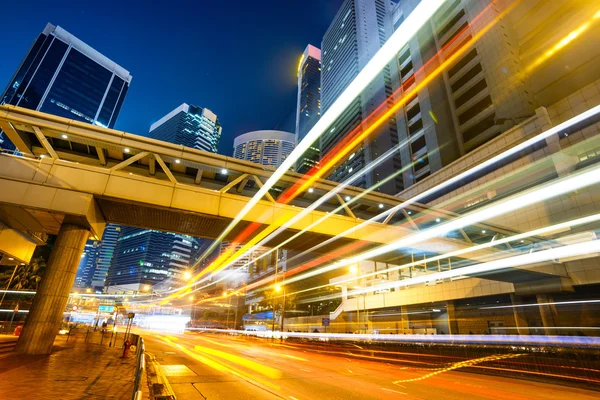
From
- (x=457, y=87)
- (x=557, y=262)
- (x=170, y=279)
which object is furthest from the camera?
(x=170, y=279)

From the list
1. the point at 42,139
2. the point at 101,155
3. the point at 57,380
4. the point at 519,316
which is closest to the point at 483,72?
the point at 519,316

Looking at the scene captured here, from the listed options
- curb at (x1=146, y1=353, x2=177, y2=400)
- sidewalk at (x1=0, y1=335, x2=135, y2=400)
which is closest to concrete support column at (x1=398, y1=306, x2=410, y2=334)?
curb at (x1=146, y1=353, x2=177, y2=400)

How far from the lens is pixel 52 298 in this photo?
12.0 m

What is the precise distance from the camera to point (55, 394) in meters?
6.81

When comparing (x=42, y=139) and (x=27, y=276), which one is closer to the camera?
(x=42, y=139)

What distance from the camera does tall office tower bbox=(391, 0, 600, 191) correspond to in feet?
141

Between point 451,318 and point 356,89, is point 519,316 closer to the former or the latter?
point 451,318

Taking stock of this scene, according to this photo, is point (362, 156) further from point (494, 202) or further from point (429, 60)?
point (494, 202)

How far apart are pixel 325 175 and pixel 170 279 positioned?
126 m

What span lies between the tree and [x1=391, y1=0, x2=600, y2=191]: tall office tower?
67991 mm

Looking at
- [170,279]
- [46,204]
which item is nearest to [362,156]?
[46,204]

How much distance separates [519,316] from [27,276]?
64809mm

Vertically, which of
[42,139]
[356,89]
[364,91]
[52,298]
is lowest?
[52,298]

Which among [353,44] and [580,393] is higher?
[353,44]
